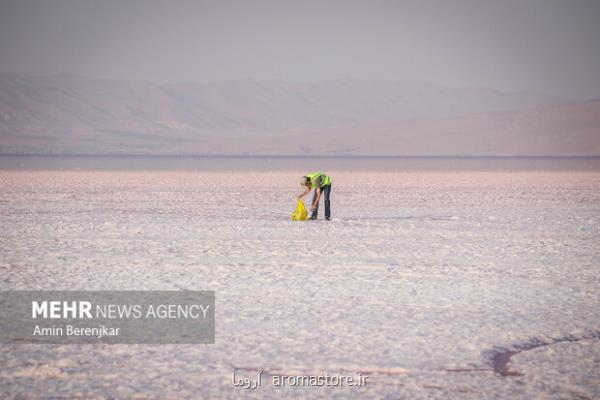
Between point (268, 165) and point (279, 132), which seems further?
point (279, 132)

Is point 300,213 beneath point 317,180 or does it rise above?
beneath

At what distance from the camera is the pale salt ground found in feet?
17.5

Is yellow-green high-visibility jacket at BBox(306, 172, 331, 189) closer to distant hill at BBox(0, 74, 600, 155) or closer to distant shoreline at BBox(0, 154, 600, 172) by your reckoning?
distant shoreline at BBox(0, 154, 600, 172)

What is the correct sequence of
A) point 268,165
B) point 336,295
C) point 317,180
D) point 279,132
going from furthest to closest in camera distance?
point 279,132, point 268,165, point 317,180, point 336,295

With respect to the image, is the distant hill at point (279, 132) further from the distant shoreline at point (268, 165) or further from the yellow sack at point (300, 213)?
the yellow sack at point (300, 213)

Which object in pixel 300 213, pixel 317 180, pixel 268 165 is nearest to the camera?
pixel 317 180

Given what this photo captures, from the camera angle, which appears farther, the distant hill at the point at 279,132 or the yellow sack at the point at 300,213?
the distant hill at the point at 279,132

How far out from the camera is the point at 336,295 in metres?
7.96

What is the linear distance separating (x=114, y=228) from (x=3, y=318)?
274 inches

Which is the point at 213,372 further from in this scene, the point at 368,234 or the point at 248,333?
the point at 368,234

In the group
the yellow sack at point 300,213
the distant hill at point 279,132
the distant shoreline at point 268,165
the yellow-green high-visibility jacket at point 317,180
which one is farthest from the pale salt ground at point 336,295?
the distant hill at point 279,132

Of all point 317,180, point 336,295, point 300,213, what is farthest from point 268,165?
point 336,295

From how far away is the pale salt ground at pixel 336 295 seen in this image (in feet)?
17.5

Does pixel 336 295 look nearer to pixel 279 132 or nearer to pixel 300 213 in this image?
pixel 300 213
